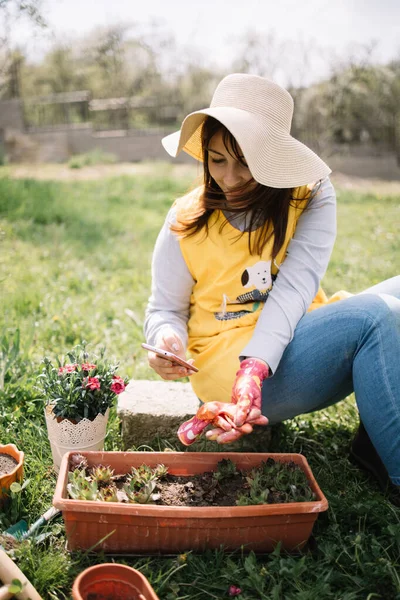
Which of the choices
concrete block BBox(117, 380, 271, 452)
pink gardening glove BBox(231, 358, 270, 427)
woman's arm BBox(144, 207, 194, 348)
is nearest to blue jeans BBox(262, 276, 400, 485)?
pink gardening glove BBox(231, 358, 270, 427)

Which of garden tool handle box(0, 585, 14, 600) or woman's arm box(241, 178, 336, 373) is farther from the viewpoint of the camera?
woman's arm box(241, 178, 336, 373)

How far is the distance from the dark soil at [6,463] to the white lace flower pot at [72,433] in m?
0.13

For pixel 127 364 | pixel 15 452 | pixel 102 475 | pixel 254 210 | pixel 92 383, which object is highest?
pixel 254 210

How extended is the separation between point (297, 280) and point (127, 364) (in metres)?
1.25

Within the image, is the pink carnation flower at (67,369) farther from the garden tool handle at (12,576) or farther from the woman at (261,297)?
the garden tool handle at (12,576)

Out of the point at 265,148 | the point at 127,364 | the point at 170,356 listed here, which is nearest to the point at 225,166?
the point at 265,148

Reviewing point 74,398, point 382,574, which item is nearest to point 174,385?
point 74,398

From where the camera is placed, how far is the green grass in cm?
147

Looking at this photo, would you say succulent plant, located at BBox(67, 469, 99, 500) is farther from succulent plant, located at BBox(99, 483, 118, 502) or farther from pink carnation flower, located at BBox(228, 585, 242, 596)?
pink carnation flower, located at BBox(228, 585, 242, 596)

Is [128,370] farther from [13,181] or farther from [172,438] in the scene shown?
[13,181]

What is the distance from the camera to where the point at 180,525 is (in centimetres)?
149

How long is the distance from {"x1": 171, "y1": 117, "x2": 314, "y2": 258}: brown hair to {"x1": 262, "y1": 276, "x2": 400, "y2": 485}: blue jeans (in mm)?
287

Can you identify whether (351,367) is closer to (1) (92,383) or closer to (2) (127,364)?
(1) (92,383)

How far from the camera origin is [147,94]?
652 inches
